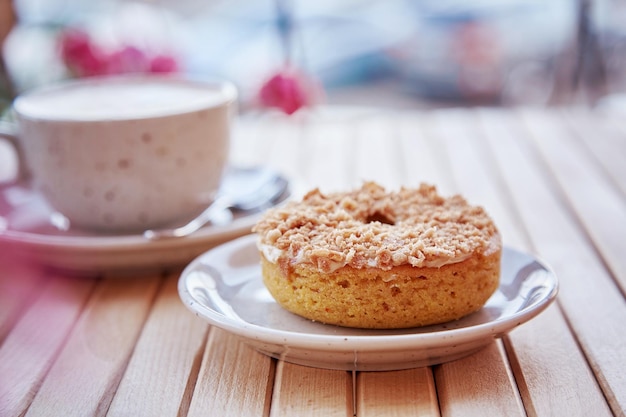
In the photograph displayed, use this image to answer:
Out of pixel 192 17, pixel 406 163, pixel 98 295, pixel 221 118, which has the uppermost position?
pixel 221 118

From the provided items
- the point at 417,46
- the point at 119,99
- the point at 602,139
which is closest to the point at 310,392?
the point at 119,99

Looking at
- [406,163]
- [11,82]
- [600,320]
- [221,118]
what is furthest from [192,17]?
[600,320]

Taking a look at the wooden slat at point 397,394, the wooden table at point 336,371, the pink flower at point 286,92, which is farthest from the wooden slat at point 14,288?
the pink flower at point 286,92

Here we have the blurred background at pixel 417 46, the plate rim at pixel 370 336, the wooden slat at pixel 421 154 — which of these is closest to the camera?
the plate rim at pixel 370 336

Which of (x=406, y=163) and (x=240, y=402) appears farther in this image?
(x=406, y=163)

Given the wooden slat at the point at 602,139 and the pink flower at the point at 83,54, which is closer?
the wooden slat at the point at 602,139

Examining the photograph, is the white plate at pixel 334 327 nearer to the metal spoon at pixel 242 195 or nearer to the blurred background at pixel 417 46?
the metal spoon at pixel 242 195

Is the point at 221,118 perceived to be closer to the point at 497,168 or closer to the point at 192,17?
the point at 497,168
